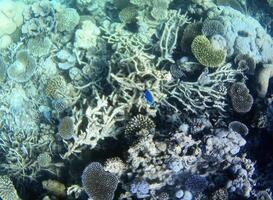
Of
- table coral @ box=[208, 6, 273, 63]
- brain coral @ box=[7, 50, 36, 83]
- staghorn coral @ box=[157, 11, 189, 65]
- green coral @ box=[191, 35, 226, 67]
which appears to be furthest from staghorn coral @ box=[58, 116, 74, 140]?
table coral @ box=[208, 6, 273, 63]

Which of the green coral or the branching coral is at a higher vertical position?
the green coral

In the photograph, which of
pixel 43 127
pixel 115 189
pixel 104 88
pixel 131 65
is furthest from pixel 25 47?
pixel 115 189

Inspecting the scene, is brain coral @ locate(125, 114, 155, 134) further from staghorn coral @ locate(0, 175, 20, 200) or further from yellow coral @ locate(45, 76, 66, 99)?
staghorn coral @ locate(0, 175, 20, 200)

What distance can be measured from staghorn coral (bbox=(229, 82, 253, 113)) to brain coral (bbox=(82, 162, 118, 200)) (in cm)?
253

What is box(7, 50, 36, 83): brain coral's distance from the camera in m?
→ 7.36

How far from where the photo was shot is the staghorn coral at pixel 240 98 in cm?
596

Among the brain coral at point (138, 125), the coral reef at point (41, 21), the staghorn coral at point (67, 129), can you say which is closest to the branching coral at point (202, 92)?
the brain coral at point (138, 125)

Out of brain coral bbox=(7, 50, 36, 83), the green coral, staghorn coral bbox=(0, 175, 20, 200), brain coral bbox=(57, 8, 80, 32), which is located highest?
the green coral

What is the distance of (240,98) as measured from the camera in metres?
6.02

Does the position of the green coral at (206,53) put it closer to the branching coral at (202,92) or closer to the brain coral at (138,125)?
the branching coral at (202,92)

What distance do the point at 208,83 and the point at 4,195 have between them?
4084 mm

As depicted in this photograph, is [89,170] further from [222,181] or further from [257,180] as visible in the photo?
[257,180]

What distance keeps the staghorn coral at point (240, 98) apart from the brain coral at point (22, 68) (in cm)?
419

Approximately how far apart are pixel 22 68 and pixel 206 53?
13.1 ft
